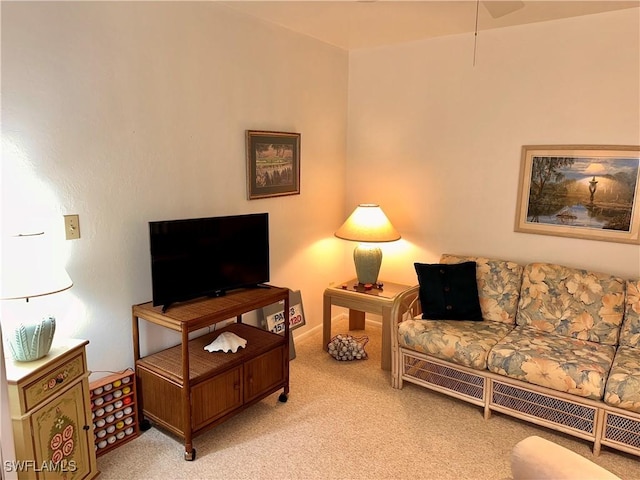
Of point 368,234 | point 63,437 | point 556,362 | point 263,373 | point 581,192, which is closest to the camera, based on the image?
point 63,437

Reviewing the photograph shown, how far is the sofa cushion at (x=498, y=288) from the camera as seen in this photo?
3.19 m

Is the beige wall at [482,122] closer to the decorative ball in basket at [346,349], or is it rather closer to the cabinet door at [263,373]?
the decorative ball in basket at [346,349]

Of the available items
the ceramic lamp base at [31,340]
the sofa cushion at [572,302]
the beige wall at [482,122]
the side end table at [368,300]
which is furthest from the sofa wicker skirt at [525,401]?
the ceramic lamp base at [31,340]

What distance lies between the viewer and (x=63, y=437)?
2025 millimetres

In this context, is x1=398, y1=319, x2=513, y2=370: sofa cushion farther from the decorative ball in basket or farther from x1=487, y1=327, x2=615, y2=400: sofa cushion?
the decorative ball in basket

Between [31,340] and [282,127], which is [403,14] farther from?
[31,340]

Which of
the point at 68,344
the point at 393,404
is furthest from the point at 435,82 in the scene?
the point at 68,344

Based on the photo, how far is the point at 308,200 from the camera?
3.79 metres

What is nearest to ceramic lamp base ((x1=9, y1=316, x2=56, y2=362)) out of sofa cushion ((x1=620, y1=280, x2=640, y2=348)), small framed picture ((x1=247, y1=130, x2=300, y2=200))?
small framed picture ((x1=247, y1=130, x2=300, y2=200))

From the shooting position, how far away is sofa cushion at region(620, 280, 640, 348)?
2.75 meters

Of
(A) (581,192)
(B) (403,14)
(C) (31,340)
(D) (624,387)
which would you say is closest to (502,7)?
(B) (403,14)

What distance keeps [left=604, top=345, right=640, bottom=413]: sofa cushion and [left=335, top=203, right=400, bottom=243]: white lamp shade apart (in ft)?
5.61

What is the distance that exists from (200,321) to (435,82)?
2.62m

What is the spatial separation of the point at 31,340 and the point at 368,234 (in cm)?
238
